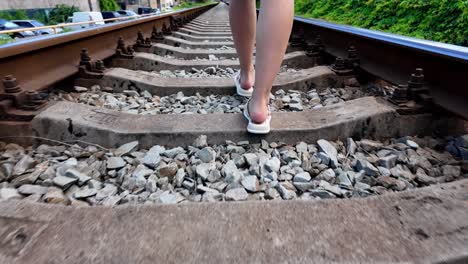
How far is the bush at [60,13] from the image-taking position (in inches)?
1165

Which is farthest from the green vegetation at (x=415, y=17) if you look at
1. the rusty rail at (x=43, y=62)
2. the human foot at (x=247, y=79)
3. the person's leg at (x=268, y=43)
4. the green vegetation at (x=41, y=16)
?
the green vegetation at (x=41, y=16)

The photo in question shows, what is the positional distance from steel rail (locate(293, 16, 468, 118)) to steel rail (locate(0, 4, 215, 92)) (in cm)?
216

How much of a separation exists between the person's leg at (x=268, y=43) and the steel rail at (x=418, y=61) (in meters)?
0.87

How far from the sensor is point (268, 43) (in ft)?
4.84

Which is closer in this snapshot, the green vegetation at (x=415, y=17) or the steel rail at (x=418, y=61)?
the steel rail at (x=418, y=61)

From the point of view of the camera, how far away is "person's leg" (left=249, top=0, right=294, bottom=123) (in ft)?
4.73

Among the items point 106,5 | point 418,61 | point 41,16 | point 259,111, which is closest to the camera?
point 259,111

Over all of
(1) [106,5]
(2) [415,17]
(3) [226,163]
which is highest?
(2) [415,17]

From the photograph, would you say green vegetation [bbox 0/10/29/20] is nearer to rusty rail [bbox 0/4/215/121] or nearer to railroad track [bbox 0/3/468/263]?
rusty rail [bbox 0/4/215/121]

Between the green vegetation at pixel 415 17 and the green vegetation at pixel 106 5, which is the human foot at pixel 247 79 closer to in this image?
the green vegetation at pixel 415 17

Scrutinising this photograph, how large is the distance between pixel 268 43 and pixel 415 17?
14.2 feet

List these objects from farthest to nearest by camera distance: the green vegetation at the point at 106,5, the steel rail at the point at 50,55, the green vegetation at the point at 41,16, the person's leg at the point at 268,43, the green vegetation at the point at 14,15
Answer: the green vegetation at the point at 106,5 → the green vegetation at the point at 41,16 → the green vegetation at the point at 14,15 → the steel rail at the point at 50,55 → the person's leg at the point at 268,43

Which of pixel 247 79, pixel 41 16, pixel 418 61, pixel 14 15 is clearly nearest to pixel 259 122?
pixel 247 79

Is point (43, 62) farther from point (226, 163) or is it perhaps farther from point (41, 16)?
point (41, 16)
